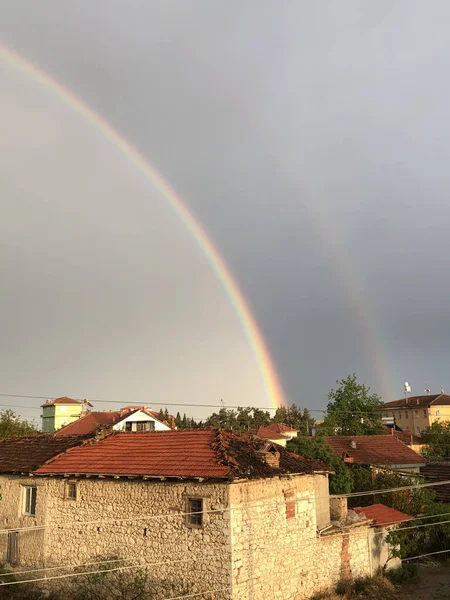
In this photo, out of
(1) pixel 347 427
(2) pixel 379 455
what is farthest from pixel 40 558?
(1) pixel 347 427

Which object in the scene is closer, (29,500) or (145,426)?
(29,500)

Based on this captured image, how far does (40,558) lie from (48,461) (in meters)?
3.81

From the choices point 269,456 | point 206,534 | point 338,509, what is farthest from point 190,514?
point 338,509

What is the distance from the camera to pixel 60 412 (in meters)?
105

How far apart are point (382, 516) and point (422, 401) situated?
101 m

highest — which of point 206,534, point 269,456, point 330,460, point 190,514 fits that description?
point 269,456

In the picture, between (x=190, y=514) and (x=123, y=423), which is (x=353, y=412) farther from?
(x=190, y=514)

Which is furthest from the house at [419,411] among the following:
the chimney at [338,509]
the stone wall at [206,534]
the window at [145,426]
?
the stone wall at [206,534]

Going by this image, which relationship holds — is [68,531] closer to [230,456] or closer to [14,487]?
[14,487]

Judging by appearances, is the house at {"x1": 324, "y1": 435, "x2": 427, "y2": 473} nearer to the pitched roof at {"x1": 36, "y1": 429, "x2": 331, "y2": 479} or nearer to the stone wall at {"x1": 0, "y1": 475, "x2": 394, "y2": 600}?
the stone wall at {"x1": 0, "y1": 475, "x2": 394, "y2": 600}

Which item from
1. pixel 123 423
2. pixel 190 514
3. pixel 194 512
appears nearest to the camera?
pixel 194 512

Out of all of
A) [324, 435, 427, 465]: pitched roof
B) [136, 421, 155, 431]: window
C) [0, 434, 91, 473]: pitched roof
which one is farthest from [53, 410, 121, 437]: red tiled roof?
[0, 434, 91, 473]: pitched roof

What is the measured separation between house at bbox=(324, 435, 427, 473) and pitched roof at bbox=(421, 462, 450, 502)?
91cm

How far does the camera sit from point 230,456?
1848 cm
